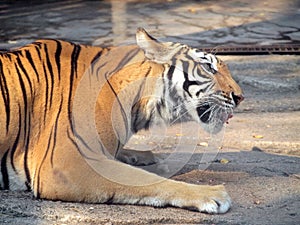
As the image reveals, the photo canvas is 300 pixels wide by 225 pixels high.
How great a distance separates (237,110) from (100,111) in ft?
6.58

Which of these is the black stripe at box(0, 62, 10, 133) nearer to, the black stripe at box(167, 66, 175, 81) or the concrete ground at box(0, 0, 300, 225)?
the concrete ground at box(0, 0, 300, 225)

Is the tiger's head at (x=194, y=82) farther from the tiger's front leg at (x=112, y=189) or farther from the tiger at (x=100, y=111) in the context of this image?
the tiger's front leg at (x=112, y=189)

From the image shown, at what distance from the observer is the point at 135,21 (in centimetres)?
884

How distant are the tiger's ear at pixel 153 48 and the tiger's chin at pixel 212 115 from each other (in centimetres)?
32

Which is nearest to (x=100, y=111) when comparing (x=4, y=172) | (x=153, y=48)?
(x=153, y=48)

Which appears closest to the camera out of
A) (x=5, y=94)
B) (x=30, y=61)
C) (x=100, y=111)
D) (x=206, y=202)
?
(x=206, y=202)

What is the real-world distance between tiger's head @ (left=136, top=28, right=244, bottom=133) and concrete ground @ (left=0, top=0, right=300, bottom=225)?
0.43 metres

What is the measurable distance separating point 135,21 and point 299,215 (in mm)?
5449

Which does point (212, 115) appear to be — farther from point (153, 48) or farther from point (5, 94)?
point (5, 94)

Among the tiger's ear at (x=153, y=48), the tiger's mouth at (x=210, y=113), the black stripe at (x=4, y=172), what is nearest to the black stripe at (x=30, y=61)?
the black stripe at (x=4, y=172)

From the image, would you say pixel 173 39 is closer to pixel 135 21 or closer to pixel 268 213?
pixel 135 21

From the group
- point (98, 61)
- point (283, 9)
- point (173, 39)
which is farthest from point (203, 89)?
point (283, 9)

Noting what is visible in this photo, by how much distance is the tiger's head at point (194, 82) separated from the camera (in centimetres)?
400

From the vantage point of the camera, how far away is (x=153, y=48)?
13.0ft
